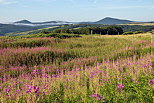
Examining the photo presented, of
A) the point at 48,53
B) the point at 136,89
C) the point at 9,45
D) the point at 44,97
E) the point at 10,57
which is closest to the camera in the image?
the point at 44,97

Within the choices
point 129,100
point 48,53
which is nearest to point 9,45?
point 48,53

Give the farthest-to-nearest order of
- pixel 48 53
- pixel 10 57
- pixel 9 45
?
pixel 9 45 → pixel 48 53 → pixel 10 57

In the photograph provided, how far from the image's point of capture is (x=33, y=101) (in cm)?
355

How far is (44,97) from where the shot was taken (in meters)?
4.13

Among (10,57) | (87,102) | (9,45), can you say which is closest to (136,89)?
(87,102)

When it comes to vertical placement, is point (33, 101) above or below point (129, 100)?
above

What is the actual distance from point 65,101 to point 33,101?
85cm

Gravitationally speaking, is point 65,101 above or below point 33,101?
below

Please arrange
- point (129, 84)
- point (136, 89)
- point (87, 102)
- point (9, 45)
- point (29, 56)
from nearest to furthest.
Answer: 1. point (87, 102)
2. point (136, 89)
3. point (129, 84)
4. point (29, 56)
5. point (9, 45)

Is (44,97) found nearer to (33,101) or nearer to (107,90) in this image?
(33,101)

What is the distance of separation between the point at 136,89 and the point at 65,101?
1.93 metres

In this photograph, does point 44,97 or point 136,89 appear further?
point 136,89

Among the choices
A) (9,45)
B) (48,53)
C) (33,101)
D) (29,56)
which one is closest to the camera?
(33,101)

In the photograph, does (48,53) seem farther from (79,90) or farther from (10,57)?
(79,90)
